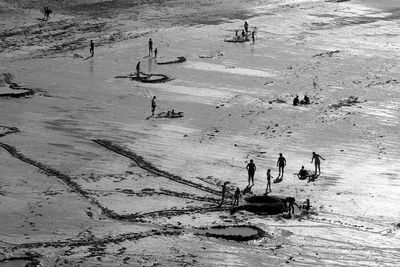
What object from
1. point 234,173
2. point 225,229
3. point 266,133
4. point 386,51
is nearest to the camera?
point 225,229

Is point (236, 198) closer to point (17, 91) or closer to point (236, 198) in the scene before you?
point (236, 198)

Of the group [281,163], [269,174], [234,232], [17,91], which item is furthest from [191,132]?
[234,232]

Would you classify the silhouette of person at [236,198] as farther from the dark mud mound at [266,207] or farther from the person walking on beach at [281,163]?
the person walking on beach at [281,163]

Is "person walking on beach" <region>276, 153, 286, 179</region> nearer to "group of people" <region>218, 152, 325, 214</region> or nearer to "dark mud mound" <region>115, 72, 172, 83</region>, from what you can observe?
"group of people" <region>218, 152, 325, 214</region>

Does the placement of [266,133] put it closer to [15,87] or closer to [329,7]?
[15,87]

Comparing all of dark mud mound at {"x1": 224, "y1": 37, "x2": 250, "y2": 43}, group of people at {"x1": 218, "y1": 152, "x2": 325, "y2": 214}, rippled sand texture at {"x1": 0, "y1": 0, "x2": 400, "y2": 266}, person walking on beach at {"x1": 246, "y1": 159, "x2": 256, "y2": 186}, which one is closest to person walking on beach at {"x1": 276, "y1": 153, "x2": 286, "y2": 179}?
group of people at {"x1": 218, "y1": 152, "x2": 325, "y2": 214}

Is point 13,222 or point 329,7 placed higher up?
point 329,7

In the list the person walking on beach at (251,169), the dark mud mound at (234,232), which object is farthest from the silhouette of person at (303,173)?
the dark mud mound at (234,232)

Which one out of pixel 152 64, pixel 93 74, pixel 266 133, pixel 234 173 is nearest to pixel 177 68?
pixel 152 64
